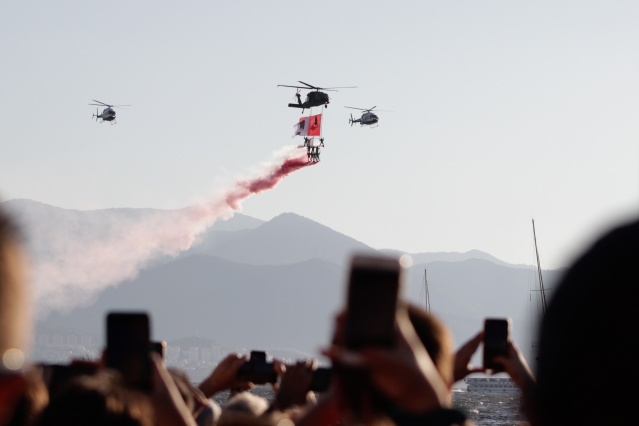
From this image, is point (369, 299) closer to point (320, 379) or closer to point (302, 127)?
point (320, 379)

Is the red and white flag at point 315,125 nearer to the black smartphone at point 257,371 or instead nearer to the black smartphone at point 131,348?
the black smartphone at point 257,371

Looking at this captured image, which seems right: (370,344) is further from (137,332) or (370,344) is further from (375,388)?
(137,332)

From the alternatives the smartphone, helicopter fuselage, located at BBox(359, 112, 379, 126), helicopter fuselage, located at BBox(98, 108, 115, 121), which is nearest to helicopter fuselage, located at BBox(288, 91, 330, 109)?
helicopter fuselage, located at BBox(359, 112, 379, 126)

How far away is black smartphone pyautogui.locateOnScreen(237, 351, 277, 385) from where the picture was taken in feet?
29.6

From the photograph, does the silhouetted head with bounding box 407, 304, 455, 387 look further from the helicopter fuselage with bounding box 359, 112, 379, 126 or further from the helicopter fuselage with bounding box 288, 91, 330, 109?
the helicopter fuselage with bounding box 359, 112, 379, 126

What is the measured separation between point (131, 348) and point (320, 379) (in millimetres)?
2630

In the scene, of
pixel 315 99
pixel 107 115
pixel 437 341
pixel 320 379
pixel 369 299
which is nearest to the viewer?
pixel 369 299

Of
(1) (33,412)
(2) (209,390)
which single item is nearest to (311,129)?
(2) (209,390)

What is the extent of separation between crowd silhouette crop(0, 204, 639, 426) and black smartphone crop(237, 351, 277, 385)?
3.57 m

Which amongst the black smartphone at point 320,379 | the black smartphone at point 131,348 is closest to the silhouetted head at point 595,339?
the black smartphone at point 131,348

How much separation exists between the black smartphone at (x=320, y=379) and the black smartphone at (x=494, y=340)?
3.47 ft

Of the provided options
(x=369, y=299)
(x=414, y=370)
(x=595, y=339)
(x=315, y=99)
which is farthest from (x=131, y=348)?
(x=315, y=99)

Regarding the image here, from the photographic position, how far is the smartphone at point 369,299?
304 centimetres

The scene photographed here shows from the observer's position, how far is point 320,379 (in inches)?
294
